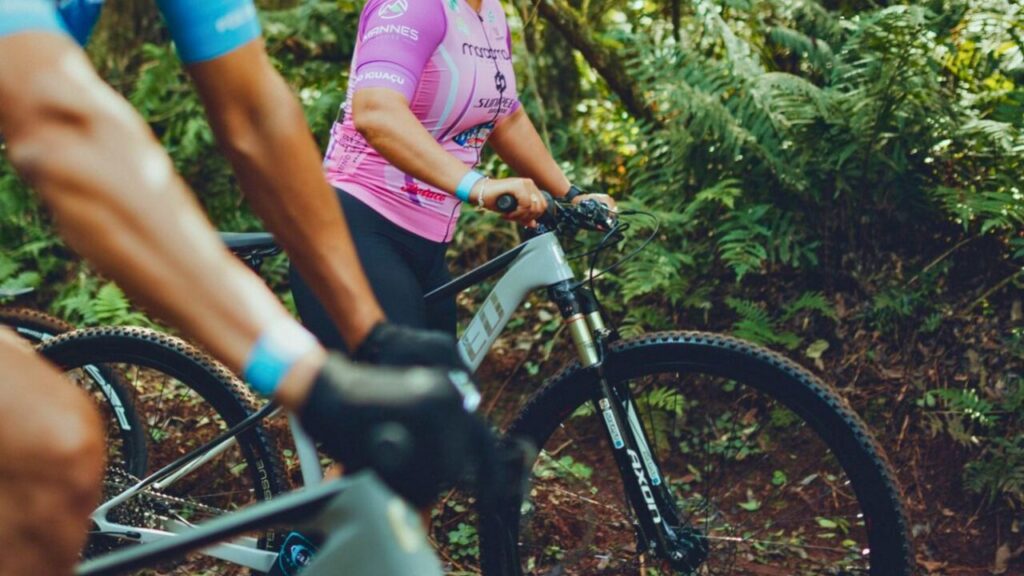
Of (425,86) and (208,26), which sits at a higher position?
(425,86)

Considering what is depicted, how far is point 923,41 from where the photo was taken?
423 cm

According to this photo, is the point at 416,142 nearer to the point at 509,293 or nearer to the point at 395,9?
the point at 395,9

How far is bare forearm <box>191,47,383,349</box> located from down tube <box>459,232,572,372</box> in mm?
1335

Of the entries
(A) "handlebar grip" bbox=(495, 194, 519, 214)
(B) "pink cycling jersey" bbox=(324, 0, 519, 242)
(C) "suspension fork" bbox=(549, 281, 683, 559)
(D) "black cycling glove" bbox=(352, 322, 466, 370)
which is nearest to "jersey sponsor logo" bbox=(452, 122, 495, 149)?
(B) "pink cycling jersey" bbox=(324, 0, 519, 242)

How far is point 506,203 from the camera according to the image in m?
2.65

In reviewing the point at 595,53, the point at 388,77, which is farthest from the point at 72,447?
the point at 595,53

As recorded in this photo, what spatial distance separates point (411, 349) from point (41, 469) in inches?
17.8

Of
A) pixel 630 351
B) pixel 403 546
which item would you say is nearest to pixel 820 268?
pixel 630 351

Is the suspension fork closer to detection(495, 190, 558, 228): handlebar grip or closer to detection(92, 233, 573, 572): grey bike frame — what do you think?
detection(92, 233, 573, 572): grey bike frame

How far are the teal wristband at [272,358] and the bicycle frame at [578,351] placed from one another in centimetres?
176

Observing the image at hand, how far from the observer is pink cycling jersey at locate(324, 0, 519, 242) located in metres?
2.76

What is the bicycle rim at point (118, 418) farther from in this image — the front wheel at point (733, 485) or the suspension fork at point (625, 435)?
the suspension fork at point (625, 435)

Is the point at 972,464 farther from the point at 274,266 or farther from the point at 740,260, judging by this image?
the point at 274,266

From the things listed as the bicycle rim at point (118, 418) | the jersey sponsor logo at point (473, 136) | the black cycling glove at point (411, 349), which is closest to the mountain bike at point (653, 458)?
the bicycle rim at point (118, 418)
